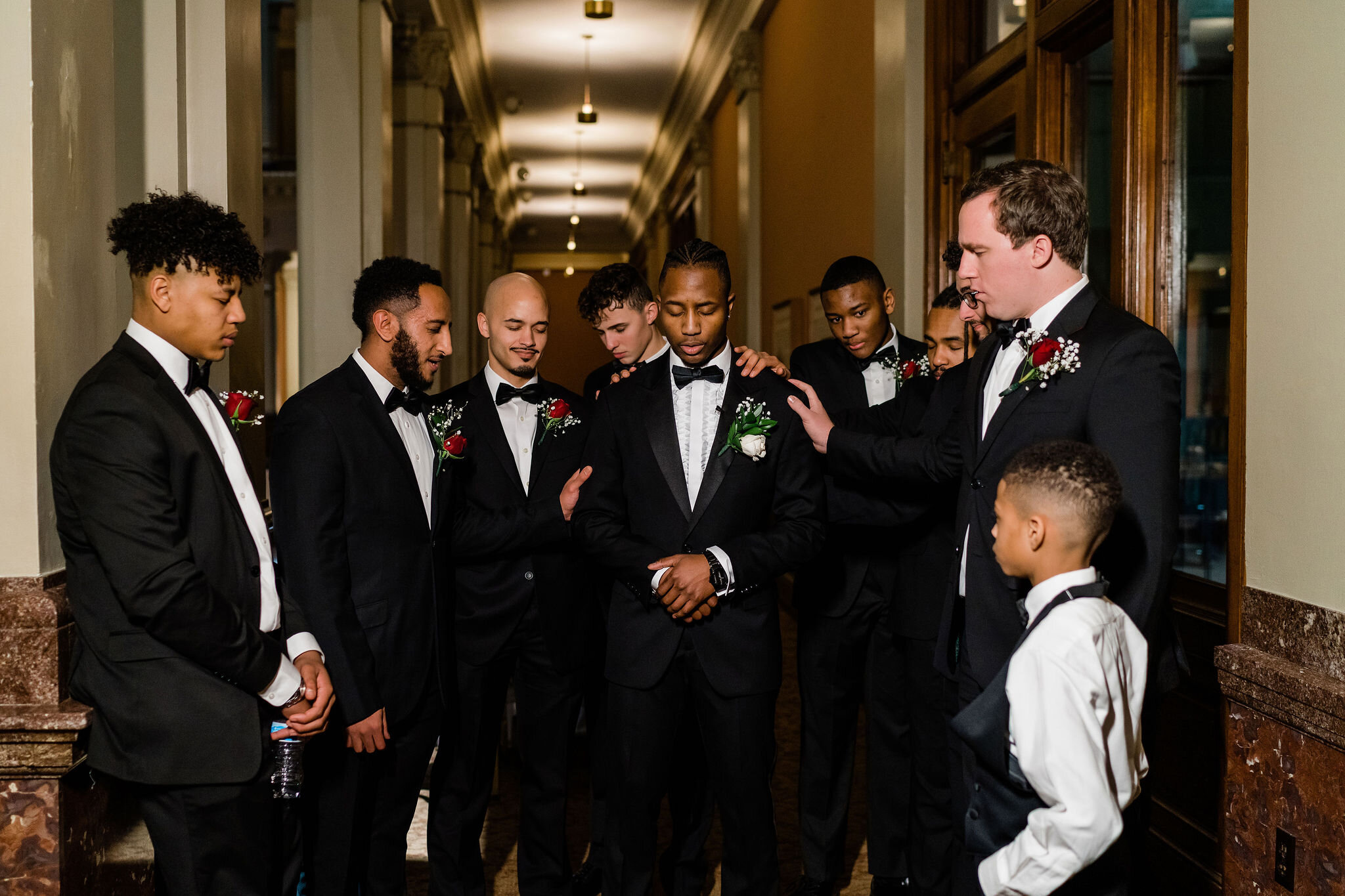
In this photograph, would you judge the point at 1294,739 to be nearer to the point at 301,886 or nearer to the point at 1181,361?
the point at 1181,361

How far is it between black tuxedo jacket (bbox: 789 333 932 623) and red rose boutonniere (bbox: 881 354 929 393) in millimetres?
101

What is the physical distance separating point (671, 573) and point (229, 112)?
198cm

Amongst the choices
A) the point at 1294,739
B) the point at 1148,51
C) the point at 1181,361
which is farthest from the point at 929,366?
the point at 1294,739

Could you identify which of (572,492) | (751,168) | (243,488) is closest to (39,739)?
(243,488)

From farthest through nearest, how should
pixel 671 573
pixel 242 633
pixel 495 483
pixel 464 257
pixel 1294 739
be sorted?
pixel 464 257, pixel 495 483, pixel 671 573, pixel 1294 739, pixel 242 633

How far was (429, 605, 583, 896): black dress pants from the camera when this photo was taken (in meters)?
3.23

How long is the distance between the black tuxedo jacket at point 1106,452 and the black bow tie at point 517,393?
1407 mm

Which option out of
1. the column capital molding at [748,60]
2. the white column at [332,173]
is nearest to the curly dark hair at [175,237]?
the white column at [332,173]

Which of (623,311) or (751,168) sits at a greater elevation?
(751,168)

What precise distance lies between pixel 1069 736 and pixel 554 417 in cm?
195

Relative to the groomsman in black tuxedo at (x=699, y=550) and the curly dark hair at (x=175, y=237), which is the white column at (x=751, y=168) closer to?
the groomsman in black tuxedo at (x=699, y=550)

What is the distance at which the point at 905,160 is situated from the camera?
5645mm

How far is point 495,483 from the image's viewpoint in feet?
11.1

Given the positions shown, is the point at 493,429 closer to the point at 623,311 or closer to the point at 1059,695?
the point at 623,311
